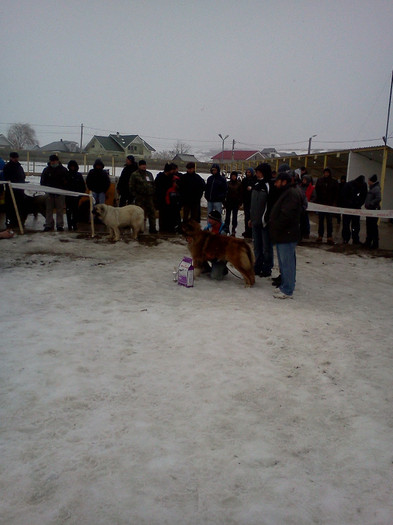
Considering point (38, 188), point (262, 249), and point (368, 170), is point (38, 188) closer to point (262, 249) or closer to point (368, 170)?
point (262, 249)

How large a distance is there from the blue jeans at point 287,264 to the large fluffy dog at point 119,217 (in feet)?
13.9

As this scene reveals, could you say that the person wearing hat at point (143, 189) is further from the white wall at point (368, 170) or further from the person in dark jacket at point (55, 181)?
the white wall at point (368, 170)

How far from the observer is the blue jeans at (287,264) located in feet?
17.6

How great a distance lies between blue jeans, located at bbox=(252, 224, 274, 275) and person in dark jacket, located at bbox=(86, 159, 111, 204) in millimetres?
4850

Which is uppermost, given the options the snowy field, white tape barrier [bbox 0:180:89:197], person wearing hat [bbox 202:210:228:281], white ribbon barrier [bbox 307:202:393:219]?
white tape barrier [bbox 0:180:89:197]

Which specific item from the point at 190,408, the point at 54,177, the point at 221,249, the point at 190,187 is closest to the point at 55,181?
the point at 54,177

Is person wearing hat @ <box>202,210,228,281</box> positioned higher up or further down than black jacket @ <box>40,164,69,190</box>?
further down

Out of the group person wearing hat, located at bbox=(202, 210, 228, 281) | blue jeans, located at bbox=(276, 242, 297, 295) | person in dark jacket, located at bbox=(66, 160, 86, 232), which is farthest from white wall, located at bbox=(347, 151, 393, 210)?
blue jeans, located at bbox=(276, 242, 297, 295)

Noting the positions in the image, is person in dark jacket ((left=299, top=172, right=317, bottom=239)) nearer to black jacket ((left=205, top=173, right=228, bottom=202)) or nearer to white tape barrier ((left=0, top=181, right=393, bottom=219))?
white tape barrier ((left=0, top=181, right=393, bottom=219))

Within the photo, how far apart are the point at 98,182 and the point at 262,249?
16.6 feet

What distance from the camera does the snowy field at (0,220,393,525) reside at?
196 centimetres

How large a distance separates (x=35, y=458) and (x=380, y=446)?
2.18 meters

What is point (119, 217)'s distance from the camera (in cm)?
838

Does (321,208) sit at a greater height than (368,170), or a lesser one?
lesser
